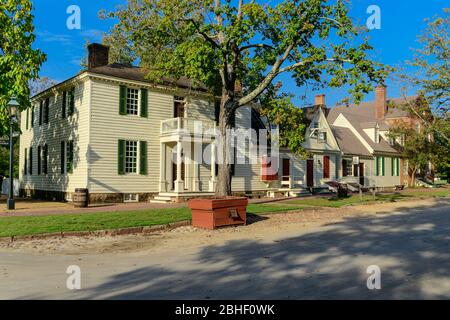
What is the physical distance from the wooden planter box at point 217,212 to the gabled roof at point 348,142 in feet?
81.0

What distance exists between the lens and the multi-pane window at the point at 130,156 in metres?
22.8

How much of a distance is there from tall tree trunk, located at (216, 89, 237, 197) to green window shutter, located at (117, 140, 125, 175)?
654 centimetres

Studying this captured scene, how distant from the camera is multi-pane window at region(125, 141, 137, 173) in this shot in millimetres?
22766

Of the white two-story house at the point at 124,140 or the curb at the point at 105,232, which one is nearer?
the curb at the point at 105,232

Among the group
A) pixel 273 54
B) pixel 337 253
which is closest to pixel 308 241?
pixel 337 253

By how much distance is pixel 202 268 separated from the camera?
7.58 meters

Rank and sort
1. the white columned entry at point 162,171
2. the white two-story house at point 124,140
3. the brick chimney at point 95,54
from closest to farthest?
the white two-story house at point 124,140 < the white columned entry at point 162,171 < the brick chimney at point 95,54

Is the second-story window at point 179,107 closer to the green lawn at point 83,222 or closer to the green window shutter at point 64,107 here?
the green window shutter at point 64,107

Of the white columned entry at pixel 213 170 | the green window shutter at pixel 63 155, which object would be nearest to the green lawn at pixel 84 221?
the white columned entry at pixel 213 170

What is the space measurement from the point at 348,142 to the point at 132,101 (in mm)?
22934

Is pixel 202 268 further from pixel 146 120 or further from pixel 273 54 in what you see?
pixel 146 120

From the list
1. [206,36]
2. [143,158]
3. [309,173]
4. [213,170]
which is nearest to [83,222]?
[206,36]
